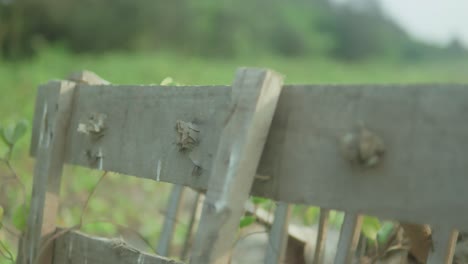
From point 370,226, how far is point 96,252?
0.77 metres

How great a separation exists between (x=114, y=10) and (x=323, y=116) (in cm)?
1530

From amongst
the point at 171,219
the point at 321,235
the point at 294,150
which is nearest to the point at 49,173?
the point at 171,219

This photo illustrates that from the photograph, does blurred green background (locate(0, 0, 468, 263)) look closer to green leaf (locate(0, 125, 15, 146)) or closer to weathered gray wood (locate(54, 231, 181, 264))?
green leaf (locate(0, 125, 15, 146))

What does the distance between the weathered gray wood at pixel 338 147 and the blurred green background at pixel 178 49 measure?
1466 millimetres

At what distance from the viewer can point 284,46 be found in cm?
1934

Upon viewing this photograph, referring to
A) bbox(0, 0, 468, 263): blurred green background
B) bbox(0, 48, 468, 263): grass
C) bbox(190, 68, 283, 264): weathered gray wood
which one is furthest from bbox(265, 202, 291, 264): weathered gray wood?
bbox(0, 0, 468, 263): blurred green background

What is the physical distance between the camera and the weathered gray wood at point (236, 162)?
1120 mm

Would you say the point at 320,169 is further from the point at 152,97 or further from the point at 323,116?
the point at 152,97

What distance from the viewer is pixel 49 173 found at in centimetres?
179

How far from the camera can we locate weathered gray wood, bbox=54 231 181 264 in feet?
4.80

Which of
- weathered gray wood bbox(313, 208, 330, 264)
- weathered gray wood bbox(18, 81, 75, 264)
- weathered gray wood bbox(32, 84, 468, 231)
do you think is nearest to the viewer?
weathered gray wood bbox(32, 84, 468, 231)

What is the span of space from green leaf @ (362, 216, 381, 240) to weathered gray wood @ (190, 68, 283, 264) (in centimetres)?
64

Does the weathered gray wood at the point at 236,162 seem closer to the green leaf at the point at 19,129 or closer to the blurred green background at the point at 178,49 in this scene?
the green leaf at the point at 19,129

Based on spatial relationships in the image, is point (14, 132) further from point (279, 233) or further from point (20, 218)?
point (279, 233)
